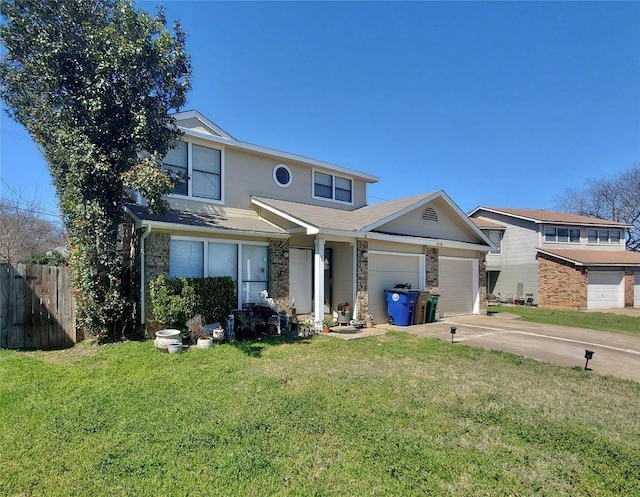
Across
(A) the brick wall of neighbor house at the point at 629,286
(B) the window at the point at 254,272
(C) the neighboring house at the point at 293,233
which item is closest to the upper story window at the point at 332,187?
(C) the neighboring house at the point at 293,233

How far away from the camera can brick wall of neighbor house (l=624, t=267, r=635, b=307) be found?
2286cm

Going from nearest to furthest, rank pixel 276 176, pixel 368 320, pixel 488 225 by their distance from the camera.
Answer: pixel 368 320
pixel 276 176
pixel 488 225

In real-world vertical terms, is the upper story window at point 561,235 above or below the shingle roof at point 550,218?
below

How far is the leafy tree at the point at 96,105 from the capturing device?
24.0ft

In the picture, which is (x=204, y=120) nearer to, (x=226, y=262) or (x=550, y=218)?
(x=226, y=262)

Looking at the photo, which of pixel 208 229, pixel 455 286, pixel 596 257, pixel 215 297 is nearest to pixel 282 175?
pixel 208 229

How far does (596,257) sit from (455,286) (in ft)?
48.4

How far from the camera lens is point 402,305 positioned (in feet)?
37.6

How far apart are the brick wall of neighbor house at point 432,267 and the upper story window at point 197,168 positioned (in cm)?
777

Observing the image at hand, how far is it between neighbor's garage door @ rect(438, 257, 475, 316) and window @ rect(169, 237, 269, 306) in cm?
729

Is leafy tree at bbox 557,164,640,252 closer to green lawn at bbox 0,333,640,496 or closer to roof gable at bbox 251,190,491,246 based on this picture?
roof gable at bbox 251,190,491,246

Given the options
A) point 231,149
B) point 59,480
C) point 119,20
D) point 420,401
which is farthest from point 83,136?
point 420,401

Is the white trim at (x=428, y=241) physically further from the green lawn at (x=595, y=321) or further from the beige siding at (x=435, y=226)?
the green lawn at (x=595, y=321)

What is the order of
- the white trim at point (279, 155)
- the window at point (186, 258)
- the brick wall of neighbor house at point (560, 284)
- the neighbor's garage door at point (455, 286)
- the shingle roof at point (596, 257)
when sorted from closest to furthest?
the window at point (186, 258), the white trim at point (279, 155), the neighbor's garage door at point (455, 286), the shingle roof at point (596, 257), the brick wall of neighbor house at point (560, 284)
